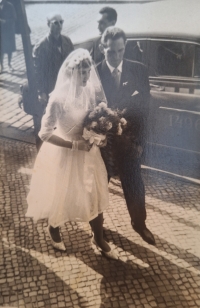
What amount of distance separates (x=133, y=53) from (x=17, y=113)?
1703 millimetres

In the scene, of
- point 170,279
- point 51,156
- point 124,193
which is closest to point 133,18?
point 51,156

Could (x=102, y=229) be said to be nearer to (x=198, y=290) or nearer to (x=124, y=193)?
(x=124, y=193)

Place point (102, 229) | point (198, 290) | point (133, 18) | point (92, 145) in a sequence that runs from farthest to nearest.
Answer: point (102, 229), point (198, 290), point (92, 145), point (133, 18)

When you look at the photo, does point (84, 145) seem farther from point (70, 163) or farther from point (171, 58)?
point (171, 58)

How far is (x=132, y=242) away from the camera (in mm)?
4078

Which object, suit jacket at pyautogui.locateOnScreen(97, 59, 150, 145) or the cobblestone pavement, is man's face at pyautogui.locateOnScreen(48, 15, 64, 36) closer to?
suit jacket at pyautogui.locateOnScreen(97, 59, 150, 145)

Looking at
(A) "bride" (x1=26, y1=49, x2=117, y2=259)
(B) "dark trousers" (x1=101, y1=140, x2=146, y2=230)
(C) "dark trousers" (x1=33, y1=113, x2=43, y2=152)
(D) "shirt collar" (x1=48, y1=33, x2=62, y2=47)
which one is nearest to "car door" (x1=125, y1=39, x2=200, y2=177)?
(B) "dark trousers" (x1=101, y1=140, x2=146, y2=230)

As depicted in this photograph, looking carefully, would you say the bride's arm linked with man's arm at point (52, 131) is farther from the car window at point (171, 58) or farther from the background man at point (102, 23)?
the car window at point (171, 58)

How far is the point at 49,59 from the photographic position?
10.4ft

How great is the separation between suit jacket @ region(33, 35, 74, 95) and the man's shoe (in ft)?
6.19

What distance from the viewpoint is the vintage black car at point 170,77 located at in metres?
3.13

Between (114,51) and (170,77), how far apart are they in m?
0.61

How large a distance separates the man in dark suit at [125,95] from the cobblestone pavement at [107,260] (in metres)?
0.28

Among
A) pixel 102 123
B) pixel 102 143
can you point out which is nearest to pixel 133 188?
pixel 102 143
